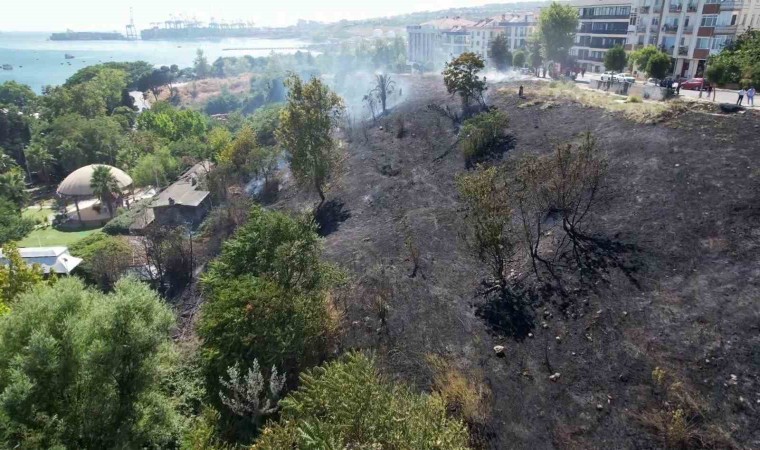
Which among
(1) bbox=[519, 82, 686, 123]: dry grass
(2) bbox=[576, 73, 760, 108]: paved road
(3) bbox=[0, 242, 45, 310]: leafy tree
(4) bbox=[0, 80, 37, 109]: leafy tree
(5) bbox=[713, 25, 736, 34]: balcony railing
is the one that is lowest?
(3) bbox=[0, 242, 45, 310]: leafy tree

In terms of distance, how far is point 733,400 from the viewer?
12516mm

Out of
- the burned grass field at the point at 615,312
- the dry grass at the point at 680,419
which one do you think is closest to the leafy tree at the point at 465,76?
the burned grass field at the point at 615,312

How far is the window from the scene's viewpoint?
4753 cm

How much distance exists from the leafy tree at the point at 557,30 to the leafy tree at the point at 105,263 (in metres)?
63.8

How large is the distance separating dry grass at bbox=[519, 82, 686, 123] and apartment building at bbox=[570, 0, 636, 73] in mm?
32208

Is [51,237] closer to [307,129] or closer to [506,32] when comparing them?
[307,129]

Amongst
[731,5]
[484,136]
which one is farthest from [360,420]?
[731,5]

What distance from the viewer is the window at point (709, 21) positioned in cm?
4753

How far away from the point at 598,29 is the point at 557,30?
34.3 ft

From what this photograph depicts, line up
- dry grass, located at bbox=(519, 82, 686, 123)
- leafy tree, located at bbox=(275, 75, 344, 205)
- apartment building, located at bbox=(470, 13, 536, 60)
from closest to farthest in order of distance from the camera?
dry grass, located at bbox=(519, 82, 686, 123) → leafy tree, located at bbox=(275, 75, 344, 205) → apartment building, located at bbox=(470, 13, 536, 60)

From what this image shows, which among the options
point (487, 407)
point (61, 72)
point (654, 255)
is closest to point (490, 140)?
point (654, 255)

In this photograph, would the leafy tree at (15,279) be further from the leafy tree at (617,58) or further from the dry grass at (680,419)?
the leafy tree at (617,58)

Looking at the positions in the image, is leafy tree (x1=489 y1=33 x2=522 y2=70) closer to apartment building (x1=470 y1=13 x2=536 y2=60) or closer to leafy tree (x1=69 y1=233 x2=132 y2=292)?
apartment building (x1=470 y1=13 x2=536 y2=60)

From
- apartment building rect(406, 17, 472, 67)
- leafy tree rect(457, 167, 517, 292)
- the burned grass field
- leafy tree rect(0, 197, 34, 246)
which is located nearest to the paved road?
the burned grass field
